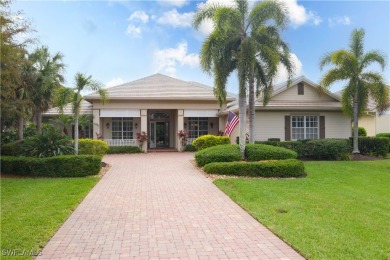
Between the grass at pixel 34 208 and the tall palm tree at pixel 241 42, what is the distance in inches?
298

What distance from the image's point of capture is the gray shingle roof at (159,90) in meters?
22.9

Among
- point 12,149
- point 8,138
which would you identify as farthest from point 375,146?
point 8,138

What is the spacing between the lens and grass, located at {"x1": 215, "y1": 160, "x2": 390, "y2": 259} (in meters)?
5.27

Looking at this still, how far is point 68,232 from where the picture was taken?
5977 millimetres

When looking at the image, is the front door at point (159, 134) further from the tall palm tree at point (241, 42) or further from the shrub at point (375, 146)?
the shrub at point (375, 146)

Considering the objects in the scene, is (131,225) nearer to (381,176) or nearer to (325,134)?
(381,176)

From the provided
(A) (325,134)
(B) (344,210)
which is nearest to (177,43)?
(A) (325,134)

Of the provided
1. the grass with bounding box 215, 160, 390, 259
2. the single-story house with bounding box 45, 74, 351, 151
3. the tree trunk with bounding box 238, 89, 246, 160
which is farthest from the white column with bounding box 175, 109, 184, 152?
the grass with bounding box 215, 160, 390, 259

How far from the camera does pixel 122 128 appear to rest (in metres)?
24.6

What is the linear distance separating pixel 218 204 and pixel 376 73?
15168 mm

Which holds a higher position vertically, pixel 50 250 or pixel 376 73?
pixel 376 73

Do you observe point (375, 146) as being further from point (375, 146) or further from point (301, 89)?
point (301, 89)

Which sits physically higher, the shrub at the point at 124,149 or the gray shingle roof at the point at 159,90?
the gray shingle roof at the point at 159,90

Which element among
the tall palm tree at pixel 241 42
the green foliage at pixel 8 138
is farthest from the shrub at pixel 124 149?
the tall palm tree at pixel 241 42
